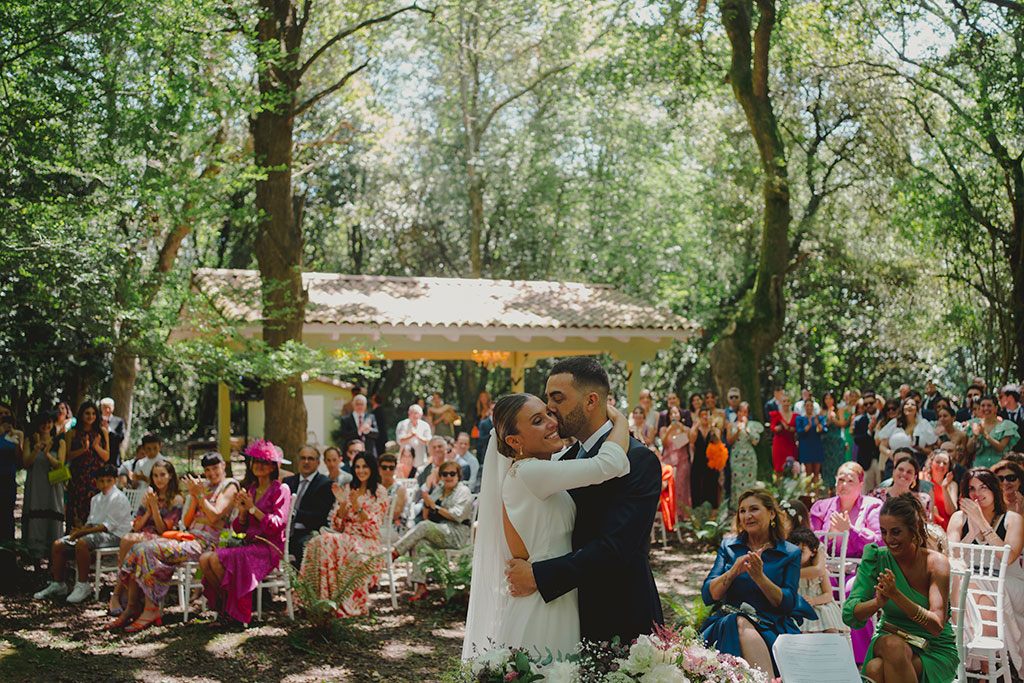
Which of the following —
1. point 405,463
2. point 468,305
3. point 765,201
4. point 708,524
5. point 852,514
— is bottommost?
point 708,524

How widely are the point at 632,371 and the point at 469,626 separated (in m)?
13.7

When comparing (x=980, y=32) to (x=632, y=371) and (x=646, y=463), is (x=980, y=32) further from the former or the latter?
(x=646, y=463)

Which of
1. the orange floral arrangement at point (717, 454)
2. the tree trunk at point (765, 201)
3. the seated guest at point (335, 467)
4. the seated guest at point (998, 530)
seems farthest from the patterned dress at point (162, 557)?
the tree trunk at point (765, 201)

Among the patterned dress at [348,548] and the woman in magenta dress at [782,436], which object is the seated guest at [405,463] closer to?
the patterned dress at [348,548]

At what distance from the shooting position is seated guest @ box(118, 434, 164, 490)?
30.4 ft

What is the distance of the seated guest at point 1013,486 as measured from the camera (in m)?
5.80

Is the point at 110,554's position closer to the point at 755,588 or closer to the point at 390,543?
the point at 390,543

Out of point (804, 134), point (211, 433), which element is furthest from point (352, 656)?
point (211, 433)

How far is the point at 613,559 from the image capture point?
3.00m

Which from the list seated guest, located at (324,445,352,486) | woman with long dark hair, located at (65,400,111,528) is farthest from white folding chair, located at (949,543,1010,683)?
woman with long dark hair, located at (65,400,111,528)

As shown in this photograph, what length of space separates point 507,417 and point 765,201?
12072 mm

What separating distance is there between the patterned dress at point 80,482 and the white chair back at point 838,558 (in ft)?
22.3

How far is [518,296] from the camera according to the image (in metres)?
17.7

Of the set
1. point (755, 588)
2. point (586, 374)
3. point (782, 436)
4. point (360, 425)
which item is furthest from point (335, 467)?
point (782, 436)
